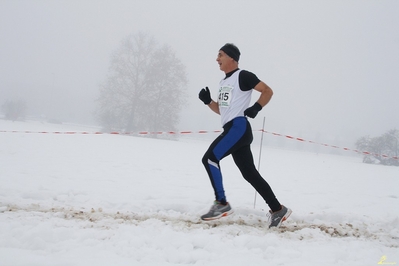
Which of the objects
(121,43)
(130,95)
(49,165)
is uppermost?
(121,43)

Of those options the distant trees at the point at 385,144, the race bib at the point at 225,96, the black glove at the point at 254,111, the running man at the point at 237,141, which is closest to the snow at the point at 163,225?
the running man at the point at 237,141

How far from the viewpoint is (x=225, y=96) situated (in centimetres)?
339

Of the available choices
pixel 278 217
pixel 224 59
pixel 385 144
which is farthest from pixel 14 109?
pixel 385 144

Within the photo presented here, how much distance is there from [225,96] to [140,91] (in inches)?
1011

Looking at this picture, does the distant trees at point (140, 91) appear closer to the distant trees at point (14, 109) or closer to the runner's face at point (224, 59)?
the distant trees at point (14, 109)

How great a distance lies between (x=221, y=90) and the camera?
3.47m

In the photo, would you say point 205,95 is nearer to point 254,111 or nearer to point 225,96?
point 225,96

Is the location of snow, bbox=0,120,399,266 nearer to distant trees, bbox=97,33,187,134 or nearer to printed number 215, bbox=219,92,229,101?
printed number 215, bbox=219,92,229,101

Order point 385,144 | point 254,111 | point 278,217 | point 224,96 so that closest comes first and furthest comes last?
point 254,111 → point 278,217 → point 224,96 → point 385,144

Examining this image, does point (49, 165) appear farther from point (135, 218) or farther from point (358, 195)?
point (358, 195)

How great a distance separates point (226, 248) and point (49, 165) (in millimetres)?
5556

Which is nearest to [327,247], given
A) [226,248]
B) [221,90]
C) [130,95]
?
[226,248]

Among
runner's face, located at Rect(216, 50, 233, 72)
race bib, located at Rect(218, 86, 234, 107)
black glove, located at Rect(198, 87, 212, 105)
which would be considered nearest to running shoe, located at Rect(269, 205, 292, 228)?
→ race bib, located at Rect(218, 86, 234, 107)

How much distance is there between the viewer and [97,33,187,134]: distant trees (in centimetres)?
2758
